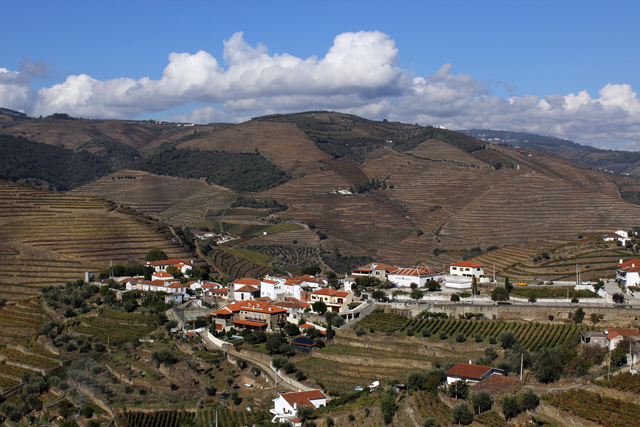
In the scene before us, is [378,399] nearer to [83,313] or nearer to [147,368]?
[147,368]

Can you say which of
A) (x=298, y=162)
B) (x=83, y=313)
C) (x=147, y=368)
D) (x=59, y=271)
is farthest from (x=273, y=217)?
(x=147, y=368)

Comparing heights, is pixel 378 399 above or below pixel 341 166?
below

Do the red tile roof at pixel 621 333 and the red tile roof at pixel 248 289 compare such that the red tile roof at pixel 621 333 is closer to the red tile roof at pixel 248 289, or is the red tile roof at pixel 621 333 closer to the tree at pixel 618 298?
the tree at pixel 618 298

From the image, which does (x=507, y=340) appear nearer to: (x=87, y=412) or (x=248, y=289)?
(x=248, y=289)

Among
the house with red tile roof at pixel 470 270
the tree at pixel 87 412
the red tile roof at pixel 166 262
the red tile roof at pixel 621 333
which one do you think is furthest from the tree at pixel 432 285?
the tree at pixel 87 412

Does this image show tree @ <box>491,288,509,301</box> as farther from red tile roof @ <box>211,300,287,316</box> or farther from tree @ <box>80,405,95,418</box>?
tree @ <box>80,405,95,418</box>

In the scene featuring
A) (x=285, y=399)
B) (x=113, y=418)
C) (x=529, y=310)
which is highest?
(x=529, y=310)

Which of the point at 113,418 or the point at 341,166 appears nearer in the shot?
the point at 113,418
